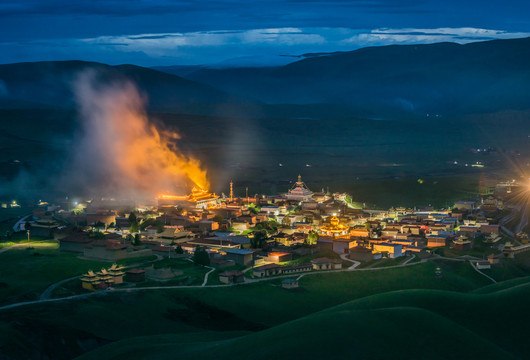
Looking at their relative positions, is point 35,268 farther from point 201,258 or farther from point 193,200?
point 193,200

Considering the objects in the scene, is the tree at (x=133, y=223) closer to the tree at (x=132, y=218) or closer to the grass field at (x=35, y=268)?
the tree at (x=132, y=218)

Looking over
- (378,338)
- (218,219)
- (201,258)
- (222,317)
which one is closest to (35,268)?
(201,258)

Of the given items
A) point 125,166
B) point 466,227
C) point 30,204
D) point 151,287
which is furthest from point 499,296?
point 125,166

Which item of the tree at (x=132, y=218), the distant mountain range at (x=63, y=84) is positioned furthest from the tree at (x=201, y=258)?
the distant mountain range at (x=63, y=84)

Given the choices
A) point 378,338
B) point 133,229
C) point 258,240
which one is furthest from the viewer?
point 133,229

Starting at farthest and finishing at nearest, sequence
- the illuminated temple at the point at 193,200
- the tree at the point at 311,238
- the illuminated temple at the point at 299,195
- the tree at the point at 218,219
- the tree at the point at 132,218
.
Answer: the illuminated temple at the point at 299,195, the illuminated temple at the point at 193,200, the tree at the point at 218,219, the tree at the point at 132,218, the tree at the point at 311,238

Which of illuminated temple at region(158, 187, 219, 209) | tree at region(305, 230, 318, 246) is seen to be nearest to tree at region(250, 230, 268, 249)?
tree at region(305, 230, 318, 246)
